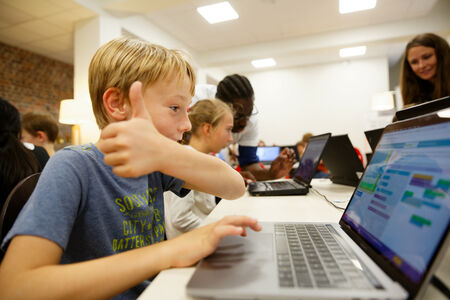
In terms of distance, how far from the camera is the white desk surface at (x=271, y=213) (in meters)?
0.40

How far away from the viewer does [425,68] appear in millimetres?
1694

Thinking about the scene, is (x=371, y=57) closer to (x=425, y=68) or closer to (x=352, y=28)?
(x=352, y=28)

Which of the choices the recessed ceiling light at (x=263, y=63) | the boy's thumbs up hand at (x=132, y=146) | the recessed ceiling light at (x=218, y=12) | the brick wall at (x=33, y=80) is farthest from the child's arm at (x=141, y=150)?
the recessed ceiling light at (x=263, y=63)

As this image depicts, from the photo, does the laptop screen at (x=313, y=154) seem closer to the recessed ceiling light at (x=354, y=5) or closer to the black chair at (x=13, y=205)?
the black chair at (x=13, y=205)

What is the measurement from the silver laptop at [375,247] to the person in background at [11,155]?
1220 millimetres

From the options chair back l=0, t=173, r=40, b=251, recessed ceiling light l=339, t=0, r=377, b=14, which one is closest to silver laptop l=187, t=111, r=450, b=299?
chair back l=0, t=173, r=40, b=251

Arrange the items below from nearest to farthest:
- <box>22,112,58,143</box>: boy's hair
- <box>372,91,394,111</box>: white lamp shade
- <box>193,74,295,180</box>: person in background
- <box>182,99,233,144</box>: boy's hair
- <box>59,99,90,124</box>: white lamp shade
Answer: <box>182,99,233,144</box>: boy's hair
<box>193,74,295,180</box>: person in background
<box>22,112,58,143</box>: boy's hair
<box>59,99,90,124</box>: white lamp shade
<box>372,91,394,111</box>: white lamp shade

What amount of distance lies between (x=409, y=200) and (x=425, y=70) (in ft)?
5.65

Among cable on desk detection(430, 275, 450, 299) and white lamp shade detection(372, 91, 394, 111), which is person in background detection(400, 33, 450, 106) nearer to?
cable on desk detection(430, 275, 450, 299)

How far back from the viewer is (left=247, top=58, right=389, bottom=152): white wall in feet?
19.0

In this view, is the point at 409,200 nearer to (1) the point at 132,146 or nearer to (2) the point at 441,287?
(2) the point at 441,287

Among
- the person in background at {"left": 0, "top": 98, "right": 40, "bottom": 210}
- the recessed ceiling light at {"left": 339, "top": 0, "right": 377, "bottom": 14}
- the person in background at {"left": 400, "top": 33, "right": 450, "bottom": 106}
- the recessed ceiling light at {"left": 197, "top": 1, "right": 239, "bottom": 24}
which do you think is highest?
the recessed ceiling light at {"left": 339, "top": 0, "right": 377, "bottom": 14}

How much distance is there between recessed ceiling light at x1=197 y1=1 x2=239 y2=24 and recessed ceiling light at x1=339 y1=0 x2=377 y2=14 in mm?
1481

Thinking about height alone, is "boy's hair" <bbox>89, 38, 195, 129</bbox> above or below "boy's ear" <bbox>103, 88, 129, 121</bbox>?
above
